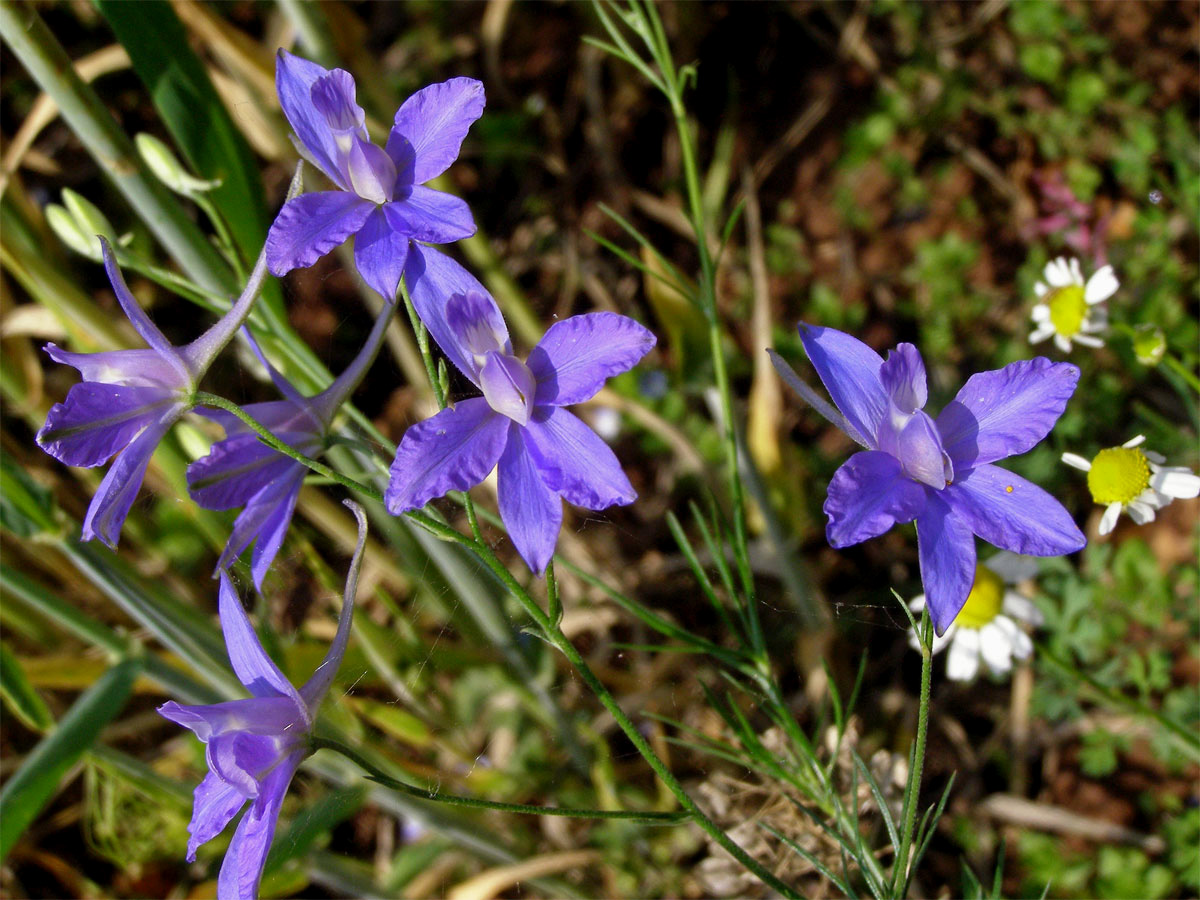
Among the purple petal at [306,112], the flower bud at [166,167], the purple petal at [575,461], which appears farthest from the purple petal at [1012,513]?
Answer: the flower bud at [166,167]

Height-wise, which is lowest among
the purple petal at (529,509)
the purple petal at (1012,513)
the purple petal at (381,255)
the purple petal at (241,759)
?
the purple petal at (1012,513)

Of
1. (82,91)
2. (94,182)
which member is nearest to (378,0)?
(94,182)

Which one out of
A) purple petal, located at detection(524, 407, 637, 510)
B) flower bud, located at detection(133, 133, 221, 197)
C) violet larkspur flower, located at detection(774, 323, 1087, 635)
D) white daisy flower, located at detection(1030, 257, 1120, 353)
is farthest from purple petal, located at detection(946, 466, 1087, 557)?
flower bud, located at detection(133, 133, 221, 197)

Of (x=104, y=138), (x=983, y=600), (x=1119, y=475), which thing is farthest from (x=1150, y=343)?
(x=104, y=138)

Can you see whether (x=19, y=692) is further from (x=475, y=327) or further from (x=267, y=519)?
(x=475, y=327)

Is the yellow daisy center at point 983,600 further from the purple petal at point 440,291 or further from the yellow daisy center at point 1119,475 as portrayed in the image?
the purple petal at point 440,291

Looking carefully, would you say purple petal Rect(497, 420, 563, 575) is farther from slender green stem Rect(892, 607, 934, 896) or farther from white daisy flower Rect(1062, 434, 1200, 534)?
white daisy flower Rect(1062, 434, 1200, 534)
